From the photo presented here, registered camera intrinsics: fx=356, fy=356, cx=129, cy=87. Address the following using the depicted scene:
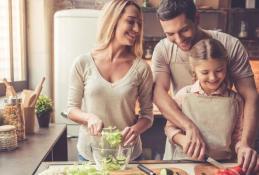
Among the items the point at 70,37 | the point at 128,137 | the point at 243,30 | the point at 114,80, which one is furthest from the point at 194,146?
the point at 243,30

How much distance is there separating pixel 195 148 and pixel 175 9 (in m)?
0.55

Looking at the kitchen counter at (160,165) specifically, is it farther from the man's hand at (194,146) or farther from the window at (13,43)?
the window at (13,43)

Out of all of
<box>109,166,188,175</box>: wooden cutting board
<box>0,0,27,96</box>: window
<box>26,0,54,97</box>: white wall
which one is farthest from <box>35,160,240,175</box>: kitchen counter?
<box>26,0,54,97</box>: white wall

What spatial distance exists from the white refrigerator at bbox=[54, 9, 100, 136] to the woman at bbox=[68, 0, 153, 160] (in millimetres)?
1628

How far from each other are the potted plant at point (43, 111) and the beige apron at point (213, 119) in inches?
39.7

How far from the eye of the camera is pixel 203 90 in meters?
1.48

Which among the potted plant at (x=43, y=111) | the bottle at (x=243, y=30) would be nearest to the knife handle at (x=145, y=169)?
the potted plant at (x=43, y=111)

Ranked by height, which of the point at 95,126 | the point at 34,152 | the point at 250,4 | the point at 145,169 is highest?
the point at 250,4

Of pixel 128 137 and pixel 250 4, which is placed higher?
pixel 250 4

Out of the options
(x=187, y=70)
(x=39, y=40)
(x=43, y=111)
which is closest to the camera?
(x=187, y=70)

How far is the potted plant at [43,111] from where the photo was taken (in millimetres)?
2187

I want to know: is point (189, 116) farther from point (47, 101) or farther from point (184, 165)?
point (47, 101)

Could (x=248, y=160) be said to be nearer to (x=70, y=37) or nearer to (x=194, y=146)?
(x=194, y=146)

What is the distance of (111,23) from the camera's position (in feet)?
5.30
